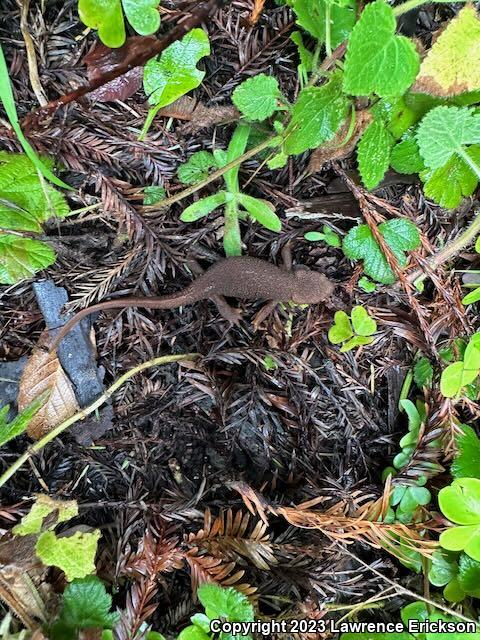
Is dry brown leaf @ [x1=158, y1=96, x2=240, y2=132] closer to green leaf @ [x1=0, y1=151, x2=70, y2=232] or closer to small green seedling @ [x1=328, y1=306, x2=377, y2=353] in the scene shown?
green leaf @ [x1=0, y1=151, x2=70, y2=232]

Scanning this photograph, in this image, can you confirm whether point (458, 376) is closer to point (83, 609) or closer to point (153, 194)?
point (153, 194)

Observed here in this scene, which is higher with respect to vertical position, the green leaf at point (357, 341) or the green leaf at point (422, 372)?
the green leaf at point (357, 341)

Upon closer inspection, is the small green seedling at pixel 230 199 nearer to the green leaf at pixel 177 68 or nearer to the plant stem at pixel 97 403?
the green leaf at pixel 177 68

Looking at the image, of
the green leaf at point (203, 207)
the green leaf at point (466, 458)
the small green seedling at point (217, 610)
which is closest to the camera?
the small green seedling at point (217, 610)

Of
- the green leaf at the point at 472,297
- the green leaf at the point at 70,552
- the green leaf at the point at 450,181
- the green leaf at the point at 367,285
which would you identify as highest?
the green leaf at the point at 450,181

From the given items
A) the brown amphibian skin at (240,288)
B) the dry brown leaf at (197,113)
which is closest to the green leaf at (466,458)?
the brown amphibian skin at (240,288)

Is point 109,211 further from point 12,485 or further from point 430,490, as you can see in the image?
point 430,490

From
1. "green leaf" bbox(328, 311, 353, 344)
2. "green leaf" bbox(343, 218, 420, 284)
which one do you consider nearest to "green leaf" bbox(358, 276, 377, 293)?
"green leaf" bbox(343, 218, 420, 284)
